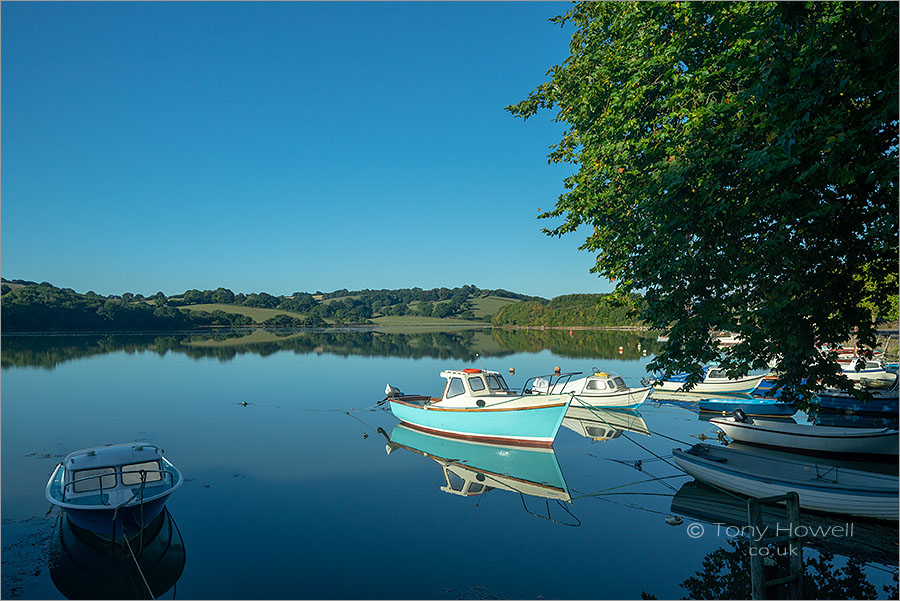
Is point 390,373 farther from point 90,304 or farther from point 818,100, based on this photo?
point 90,304

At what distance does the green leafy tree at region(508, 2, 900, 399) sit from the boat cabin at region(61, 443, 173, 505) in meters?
13.8

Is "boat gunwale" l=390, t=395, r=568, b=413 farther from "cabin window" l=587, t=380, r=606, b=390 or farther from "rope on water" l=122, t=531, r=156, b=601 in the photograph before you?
"rope on water" l=122, t=531, r=156, b=601

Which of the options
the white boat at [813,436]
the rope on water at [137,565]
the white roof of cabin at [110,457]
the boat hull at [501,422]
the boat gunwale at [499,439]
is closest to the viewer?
the rope on water at [137,565]

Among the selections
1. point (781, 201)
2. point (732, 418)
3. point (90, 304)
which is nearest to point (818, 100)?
point (781, 201)

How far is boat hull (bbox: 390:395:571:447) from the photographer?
2170 centimetres

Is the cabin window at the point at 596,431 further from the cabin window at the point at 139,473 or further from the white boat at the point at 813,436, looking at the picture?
the cabin window at the point at 139,473

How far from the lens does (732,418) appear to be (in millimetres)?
22047

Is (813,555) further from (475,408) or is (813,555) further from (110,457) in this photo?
(110,457)

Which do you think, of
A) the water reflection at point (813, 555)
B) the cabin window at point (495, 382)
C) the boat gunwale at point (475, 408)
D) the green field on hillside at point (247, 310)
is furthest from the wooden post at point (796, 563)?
the green field on hillside at point (247, 310)

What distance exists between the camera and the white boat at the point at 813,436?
60.3 ft

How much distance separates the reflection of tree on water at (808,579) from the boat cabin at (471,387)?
12847 mm

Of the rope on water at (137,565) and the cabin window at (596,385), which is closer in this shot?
the rope on water at (137,565)

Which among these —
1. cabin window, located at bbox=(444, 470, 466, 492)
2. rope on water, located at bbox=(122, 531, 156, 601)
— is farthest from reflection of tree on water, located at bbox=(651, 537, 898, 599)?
rope on water, located at bbox=(122, 531, 156, 601)

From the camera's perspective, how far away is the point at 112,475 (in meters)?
13.5
